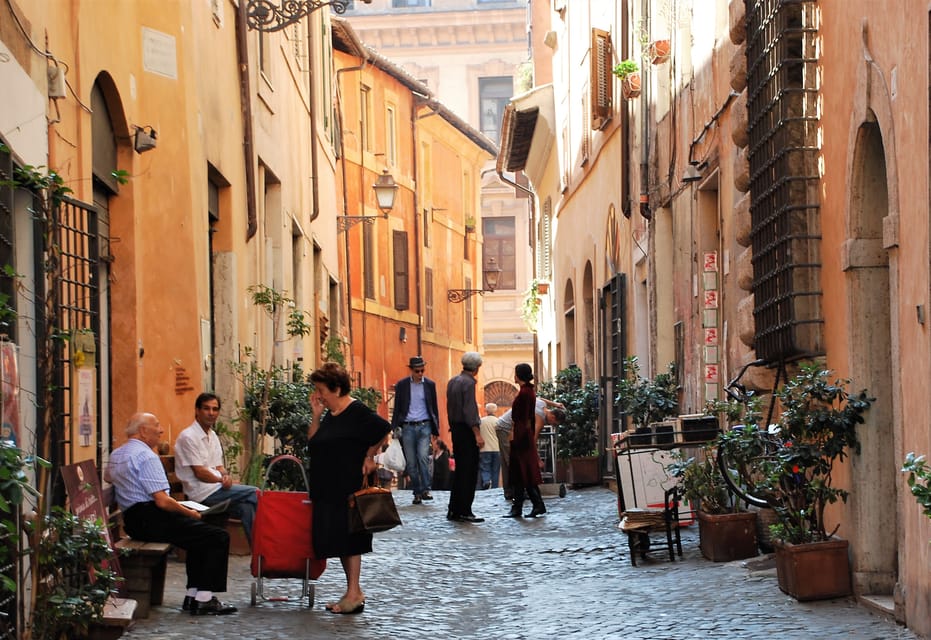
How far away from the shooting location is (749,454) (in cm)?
931

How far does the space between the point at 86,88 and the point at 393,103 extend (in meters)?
26.2

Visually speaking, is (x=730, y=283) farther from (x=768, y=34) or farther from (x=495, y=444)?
(x=495, y=444)

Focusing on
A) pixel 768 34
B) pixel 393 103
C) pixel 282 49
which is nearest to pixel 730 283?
pixel 768 34

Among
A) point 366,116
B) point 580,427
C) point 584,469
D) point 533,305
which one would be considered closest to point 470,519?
point 584,469

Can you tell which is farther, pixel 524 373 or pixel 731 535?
pixel 524 373

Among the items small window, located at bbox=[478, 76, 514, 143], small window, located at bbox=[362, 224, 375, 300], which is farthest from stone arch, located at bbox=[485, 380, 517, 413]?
small window, located at bbox=[362, 224, 375, 300]

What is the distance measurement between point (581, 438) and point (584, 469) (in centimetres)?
53

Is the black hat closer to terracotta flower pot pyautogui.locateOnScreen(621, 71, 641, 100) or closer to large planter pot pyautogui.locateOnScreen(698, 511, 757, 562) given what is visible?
terracotta flower pot pyautogui.locateOnScreen(621, 71, 641, 100)

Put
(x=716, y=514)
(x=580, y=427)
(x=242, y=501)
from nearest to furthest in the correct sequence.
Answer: (x=242, y=501), (x=716, y=514), (x=580, y=427)

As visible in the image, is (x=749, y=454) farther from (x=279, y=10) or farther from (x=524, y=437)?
(x=279, y=10)

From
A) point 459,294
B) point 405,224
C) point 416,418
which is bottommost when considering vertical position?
point 416,418

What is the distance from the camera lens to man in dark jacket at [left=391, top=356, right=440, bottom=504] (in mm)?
17406

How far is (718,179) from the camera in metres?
13.4

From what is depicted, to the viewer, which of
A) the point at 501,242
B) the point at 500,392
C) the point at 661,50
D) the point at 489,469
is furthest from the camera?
the point at 501,242
